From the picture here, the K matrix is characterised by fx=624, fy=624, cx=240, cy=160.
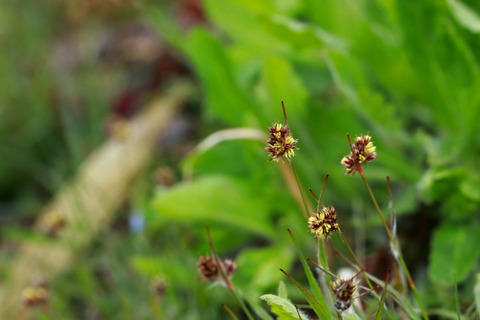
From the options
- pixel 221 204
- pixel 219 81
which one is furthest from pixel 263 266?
pixel 219 81

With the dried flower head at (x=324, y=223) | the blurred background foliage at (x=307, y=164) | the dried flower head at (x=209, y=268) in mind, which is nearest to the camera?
the dried flower head at (x=324, y=223)

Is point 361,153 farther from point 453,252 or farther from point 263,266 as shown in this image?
point 263,266

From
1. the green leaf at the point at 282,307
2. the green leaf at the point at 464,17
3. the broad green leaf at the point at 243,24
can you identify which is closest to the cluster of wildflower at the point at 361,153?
the green leaf at the point at 282,307

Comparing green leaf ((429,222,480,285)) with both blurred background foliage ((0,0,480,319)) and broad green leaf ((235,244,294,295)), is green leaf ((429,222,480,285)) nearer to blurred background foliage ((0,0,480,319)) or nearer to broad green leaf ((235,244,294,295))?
blurred background foliage ((0,0,480,319))

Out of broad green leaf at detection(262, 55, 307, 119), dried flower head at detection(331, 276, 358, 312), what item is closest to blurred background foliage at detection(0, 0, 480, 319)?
broad green leaf at detection(262, 55, 307, 119)

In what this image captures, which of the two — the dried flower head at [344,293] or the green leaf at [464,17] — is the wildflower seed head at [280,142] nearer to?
the dried flower head at [344,293]
